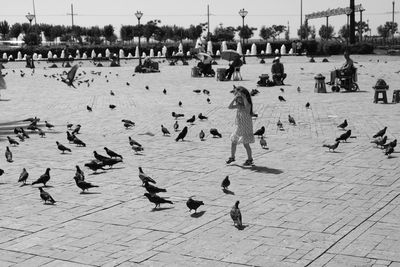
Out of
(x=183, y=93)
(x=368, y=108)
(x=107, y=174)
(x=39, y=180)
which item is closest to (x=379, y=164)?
(x=107, y=174)

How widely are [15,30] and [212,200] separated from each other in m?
118

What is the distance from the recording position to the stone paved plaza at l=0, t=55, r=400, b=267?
633 cm

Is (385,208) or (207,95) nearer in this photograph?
(385,208)

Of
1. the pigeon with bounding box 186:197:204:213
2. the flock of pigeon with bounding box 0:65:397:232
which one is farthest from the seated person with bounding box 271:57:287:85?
the pigeon with bounding box 186:197:204:213

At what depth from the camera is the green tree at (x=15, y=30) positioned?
119125 mm

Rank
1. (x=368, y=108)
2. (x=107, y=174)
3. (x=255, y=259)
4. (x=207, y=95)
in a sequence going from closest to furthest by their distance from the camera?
1. (x=255, y=259)
2. (x=107, y=174)
3. (x=368, y=108)
4. (x=207, y=95)

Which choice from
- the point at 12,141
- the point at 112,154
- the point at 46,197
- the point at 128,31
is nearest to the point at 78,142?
the point at 12,141

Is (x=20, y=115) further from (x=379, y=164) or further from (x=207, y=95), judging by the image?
(x=379, y=164)

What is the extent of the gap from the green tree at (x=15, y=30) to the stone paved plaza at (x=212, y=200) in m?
108

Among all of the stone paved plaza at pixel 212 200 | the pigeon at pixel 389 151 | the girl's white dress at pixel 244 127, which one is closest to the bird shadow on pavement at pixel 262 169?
the stone paved plaza at pixel 212 200

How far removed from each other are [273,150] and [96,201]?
4744 millimetres

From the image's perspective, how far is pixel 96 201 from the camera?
8.59m

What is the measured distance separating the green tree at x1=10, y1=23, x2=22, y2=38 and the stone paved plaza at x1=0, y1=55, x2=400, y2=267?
108380 millimetres

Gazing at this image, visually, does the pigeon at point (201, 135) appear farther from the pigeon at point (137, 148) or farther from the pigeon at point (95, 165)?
the pigeon at point (95, 165)
